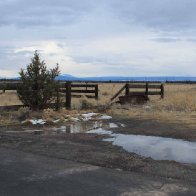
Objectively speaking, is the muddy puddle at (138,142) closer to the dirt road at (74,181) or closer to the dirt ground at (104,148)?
the dirt ground at (104,148)

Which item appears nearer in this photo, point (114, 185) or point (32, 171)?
point (114, 185)

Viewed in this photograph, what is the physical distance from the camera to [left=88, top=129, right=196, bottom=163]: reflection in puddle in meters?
10.6

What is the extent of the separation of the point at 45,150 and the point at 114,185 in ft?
12.6

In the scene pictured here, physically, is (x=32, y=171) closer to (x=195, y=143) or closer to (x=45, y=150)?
(x=45, y=150)

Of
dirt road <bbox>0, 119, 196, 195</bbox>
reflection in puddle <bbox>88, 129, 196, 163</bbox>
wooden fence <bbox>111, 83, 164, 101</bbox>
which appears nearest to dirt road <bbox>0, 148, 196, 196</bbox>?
dirt road <bbox>0, 119, 196, 195</bbox>

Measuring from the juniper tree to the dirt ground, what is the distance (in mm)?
3845

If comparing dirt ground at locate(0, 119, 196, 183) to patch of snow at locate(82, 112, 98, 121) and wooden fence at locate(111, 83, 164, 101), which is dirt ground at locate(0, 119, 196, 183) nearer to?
patch of snow at locate(82, 112, 98, 121)

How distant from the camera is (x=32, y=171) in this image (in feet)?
29.1

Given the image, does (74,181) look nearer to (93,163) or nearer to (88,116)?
(93,163)

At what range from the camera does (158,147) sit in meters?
11.8

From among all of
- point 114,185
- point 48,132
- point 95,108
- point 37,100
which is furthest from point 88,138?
point 95,108

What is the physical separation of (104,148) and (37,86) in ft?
29.8

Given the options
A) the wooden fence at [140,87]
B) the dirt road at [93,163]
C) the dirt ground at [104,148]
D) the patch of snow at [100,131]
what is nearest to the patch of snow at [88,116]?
the dirt ground at [104,148]

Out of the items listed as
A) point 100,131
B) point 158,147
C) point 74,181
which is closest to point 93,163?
point 74,181
